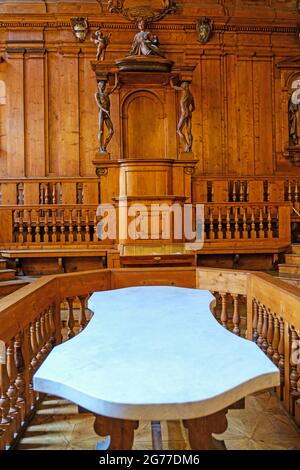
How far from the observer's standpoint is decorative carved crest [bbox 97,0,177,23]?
7711mm

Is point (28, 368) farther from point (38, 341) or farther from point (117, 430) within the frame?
point (117, 430)

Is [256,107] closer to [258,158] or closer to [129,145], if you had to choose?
[258,158]

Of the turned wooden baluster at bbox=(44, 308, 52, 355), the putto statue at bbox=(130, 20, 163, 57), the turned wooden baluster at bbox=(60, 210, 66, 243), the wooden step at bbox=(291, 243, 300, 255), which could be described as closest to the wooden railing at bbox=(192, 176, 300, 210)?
the wooden step at bbox=(291, 243, 300, 255)

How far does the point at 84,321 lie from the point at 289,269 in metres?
3.18

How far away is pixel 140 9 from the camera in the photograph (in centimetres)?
774

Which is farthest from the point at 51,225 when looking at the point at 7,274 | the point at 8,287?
the point at 8,287

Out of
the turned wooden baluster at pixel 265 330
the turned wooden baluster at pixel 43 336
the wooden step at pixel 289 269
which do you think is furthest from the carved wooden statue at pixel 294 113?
the turned wooden baluster at pixel 43 336

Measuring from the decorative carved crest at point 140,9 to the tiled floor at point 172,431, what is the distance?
7.46 metres

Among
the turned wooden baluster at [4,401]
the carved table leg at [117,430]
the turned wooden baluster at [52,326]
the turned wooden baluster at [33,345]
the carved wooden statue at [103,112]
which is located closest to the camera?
the carved table leg at [117,430]

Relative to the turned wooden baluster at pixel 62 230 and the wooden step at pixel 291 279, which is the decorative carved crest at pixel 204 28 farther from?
the wooden step at pixel 291 279

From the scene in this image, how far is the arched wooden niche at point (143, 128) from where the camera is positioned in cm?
780

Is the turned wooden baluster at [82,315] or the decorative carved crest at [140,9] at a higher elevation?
the decorative carved crest at [140,9]

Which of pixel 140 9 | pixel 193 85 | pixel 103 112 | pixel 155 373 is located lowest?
pixel 155 373

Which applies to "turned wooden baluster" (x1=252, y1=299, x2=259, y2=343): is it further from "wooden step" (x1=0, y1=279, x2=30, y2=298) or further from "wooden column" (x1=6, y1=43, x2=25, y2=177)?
"wooden column" (x1=6, y1=43, x2=25, y2=177)
